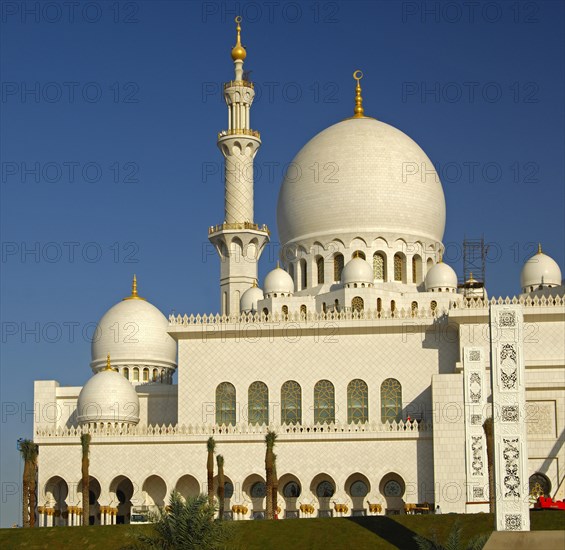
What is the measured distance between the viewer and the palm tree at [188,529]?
89.7ft

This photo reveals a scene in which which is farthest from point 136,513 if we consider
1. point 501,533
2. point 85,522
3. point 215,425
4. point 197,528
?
point 501,533

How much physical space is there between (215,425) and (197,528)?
13.7 metres

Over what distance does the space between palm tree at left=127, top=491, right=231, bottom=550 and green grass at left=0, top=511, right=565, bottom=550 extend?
1791 millimetres

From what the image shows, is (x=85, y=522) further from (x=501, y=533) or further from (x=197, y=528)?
(x=501, y=533)

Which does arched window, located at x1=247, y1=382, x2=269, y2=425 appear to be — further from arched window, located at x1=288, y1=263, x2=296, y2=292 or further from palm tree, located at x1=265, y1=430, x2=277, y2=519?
arched window, located at x1=288, y1=263, x2=296, y2=292

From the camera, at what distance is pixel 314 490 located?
40750mm

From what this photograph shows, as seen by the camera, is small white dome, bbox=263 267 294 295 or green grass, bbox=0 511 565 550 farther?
small white dome, bbox=263 267 294 295

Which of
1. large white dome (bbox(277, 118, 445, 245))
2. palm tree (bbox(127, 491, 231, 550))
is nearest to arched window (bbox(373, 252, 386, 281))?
large white dome (bbox(277, 118, 445, 245))

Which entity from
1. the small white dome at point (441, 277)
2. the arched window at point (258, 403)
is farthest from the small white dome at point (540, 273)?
the arched window at point (258, 403)

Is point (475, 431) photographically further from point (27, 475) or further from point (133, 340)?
point (133, 340)

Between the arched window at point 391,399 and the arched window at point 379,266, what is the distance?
541cm

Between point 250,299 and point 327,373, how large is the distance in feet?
15.0

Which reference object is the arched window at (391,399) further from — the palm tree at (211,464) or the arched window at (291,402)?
the palm tree at (211,464)

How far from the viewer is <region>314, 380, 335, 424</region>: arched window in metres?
42.3
